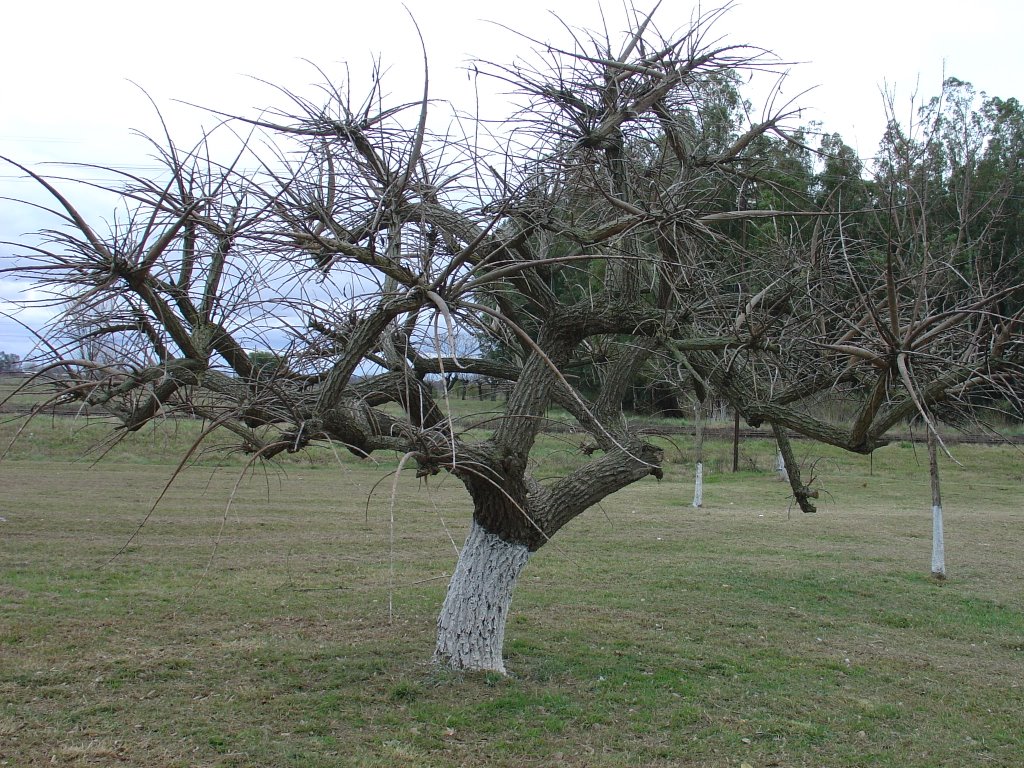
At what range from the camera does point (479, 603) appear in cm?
618

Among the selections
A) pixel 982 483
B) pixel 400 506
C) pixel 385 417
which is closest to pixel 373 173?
pixel 385 417

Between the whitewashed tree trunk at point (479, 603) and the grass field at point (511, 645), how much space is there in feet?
0.63

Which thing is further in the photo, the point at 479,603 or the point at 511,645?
the point at 511,645

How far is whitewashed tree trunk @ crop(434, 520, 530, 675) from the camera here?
20.2 ft

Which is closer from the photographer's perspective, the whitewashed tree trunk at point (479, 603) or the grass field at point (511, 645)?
the grass field at point (511, 645)

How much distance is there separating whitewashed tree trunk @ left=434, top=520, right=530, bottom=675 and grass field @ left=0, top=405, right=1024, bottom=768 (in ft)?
0.63

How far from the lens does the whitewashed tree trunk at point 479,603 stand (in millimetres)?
6145

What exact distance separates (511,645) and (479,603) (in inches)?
57.4

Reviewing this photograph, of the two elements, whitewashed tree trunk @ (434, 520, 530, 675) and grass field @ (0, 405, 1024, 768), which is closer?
grass field @ (0, 405, 1024, 768)

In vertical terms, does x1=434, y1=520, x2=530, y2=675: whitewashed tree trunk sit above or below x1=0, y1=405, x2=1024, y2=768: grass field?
above

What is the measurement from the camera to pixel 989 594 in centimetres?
1046

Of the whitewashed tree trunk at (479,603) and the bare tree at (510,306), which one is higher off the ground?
the bare tree at (510,306)

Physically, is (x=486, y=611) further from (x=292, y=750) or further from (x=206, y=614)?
(x=206, y=614)

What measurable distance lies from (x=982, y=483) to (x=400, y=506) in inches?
633
